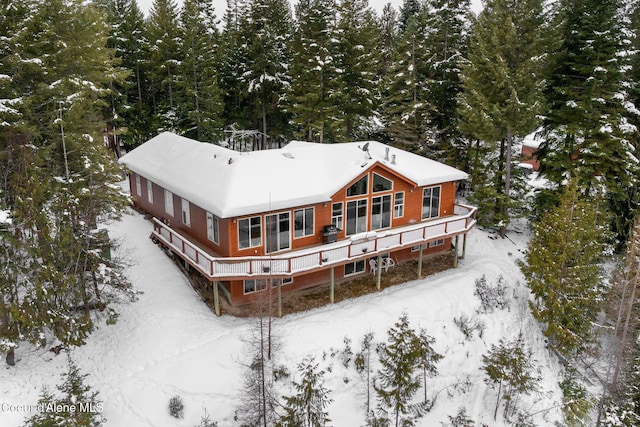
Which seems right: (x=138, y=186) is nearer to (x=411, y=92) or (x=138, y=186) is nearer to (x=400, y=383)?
(x=411, y=92)

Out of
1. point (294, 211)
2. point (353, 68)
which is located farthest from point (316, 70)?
point (294, 211)

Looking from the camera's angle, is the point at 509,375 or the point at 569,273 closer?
the point at 509,375

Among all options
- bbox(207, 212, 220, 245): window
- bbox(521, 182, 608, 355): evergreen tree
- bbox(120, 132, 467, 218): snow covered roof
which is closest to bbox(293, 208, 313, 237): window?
bbox(120, 132, 467, 218): snow covered roof

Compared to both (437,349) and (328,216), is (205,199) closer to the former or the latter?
(328,216)

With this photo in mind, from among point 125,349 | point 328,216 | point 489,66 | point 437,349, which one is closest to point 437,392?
point 437,349

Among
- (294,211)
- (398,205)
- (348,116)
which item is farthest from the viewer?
(348,116)

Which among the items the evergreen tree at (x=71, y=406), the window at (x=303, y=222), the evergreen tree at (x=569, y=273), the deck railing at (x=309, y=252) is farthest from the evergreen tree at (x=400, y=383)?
the evergreen tree at (x=71, y=406)
